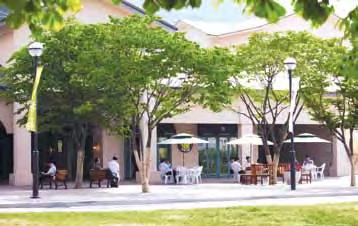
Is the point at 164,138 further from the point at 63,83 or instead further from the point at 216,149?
the point at 63,83

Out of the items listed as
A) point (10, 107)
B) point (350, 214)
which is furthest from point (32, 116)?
point (350, 214)

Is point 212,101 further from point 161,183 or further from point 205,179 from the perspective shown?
point 205,179

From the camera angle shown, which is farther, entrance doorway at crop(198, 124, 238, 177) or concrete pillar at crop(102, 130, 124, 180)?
entrance doorway at crop(198, 124, 238, 177)

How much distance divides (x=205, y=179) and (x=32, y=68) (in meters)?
13.8

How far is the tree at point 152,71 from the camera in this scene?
27.1 metres

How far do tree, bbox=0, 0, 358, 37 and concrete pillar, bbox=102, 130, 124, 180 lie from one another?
3296 cm

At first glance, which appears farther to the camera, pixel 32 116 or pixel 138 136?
pixel 138 136

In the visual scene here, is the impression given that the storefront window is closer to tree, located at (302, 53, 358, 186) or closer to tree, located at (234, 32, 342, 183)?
tree, located at (234, 32, 342, 183)

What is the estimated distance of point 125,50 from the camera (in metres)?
27.6

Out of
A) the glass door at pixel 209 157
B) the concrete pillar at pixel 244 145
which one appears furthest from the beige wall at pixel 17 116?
the concrete pillar at pixel 244 145

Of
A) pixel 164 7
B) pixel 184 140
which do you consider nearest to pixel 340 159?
pixel 184 140

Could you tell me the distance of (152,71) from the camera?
27.1 metres

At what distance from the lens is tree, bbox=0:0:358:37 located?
4.78 metres

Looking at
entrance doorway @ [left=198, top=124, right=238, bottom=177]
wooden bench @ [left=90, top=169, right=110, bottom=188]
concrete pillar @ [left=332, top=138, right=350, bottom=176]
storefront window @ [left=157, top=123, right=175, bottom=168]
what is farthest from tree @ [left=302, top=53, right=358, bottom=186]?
wooden bench @ [left=90, top=169, right=110, bottom=188]
